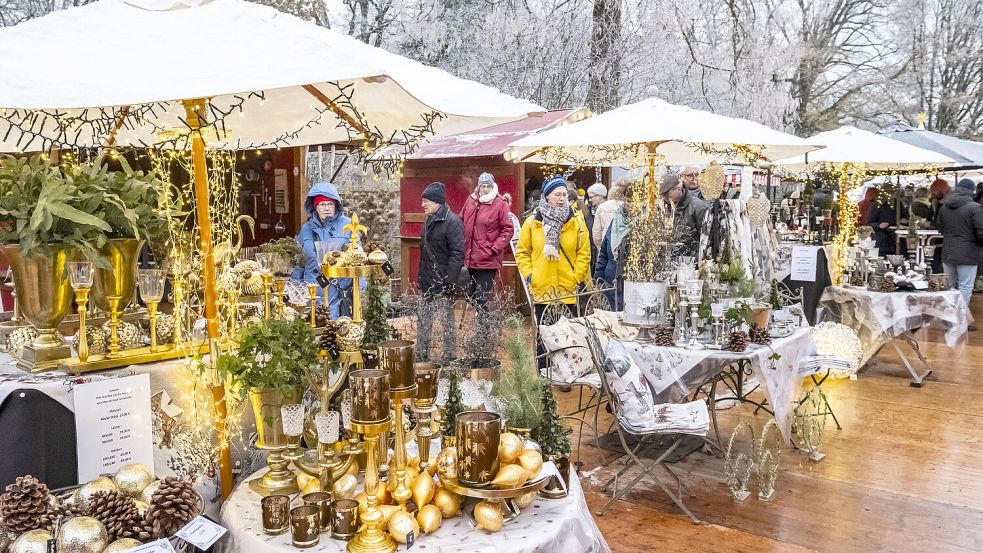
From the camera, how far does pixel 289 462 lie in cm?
205

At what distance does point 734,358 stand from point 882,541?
1.09 metres

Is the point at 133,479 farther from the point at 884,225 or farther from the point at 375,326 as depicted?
the point at 884,225

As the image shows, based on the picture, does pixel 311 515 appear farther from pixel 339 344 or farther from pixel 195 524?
pixel 339 344

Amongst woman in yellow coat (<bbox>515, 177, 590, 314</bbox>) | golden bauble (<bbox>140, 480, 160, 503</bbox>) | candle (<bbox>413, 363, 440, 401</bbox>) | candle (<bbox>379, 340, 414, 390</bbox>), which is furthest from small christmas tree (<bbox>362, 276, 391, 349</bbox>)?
woman in yellow coat (<bbox>515, 177, 590, 314</bbox>)

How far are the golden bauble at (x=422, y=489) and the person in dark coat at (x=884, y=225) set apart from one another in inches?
418

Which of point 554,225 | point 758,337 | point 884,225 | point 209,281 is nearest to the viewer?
point 209,281

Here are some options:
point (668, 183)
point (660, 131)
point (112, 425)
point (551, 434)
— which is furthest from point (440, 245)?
point (112, 425)

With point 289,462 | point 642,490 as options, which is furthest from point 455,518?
point 642,490

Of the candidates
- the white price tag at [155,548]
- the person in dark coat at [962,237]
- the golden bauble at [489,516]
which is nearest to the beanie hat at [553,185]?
the golden bauble at [489,516]

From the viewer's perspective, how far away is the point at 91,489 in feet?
6.01

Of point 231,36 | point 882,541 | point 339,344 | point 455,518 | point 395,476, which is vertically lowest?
point 882,541

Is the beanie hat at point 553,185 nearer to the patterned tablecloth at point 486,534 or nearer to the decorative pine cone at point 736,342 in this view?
the decorative pine cone at point 736,342

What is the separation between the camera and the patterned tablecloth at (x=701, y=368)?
400 cm

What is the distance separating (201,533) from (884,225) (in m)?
11.1
